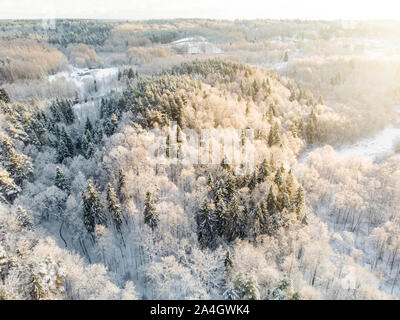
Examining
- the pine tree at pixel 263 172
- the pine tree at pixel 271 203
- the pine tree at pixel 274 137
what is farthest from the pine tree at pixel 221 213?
the pine tree at pixel 274 137

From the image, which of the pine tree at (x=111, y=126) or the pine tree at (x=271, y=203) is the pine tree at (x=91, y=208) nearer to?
the pine tree at (x=111, y=126)

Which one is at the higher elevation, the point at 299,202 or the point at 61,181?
the point at 61,181

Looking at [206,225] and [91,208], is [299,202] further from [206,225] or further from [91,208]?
[91,208]

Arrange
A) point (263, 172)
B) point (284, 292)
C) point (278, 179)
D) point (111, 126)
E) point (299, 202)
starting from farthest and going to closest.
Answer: point (111, 126) → point (263, 172) → point (278, 179) → point (299, 202) → point (284, 292)

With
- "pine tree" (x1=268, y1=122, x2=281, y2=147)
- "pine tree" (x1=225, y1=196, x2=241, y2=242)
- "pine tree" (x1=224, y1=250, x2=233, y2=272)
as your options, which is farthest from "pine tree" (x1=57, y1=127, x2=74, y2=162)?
"pine tree" (x1=268, y1=122, x2=281, y2=147)

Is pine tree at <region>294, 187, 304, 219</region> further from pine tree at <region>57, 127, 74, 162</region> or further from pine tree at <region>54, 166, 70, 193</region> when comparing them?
pine tree at <region>57, 127, 74, 162</region>

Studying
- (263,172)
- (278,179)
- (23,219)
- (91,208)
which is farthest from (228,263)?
(23,219)
